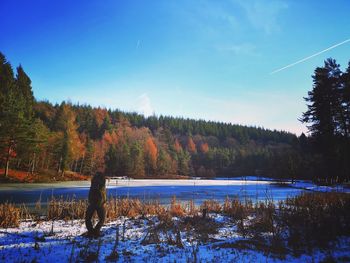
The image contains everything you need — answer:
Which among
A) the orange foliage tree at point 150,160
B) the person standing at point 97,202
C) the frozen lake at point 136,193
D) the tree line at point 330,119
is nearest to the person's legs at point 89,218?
the person standing at point 97,202

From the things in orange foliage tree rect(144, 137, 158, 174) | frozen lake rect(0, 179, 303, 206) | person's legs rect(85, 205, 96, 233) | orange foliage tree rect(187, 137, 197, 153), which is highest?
orange foliage tree rect(187, 137, 197, 153)

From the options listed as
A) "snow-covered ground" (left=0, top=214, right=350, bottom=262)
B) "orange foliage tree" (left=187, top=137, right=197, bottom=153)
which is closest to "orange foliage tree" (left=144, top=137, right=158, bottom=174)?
"orange foliage tree" (left=187, top=137, right=197, bottom=153)

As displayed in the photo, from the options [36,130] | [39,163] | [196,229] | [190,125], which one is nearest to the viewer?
[196,229]

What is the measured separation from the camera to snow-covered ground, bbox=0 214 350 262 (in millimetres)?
6945

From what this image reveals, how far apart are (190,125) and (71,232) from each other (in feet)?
513

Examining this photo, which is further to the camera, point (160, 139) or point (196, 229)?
point (160, 139)

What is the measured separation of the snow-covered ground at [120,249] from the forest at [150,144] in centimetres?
254

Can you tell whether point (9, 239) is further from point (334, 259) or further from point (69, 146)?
point (69, 146)

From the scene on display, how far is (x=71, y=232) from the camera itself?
31.3 ft

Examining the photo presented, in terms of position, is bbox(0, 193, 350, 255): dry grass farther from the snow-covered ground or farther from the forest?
the forest

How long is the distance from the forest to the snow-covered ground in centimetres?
254

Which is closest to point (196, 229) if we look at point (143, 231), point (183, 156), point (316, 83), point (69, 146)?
point (143, 231)

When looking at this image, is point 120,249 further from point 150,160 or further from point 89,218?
point 150,160

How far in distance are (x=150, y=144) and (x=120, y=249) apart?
293 feet
